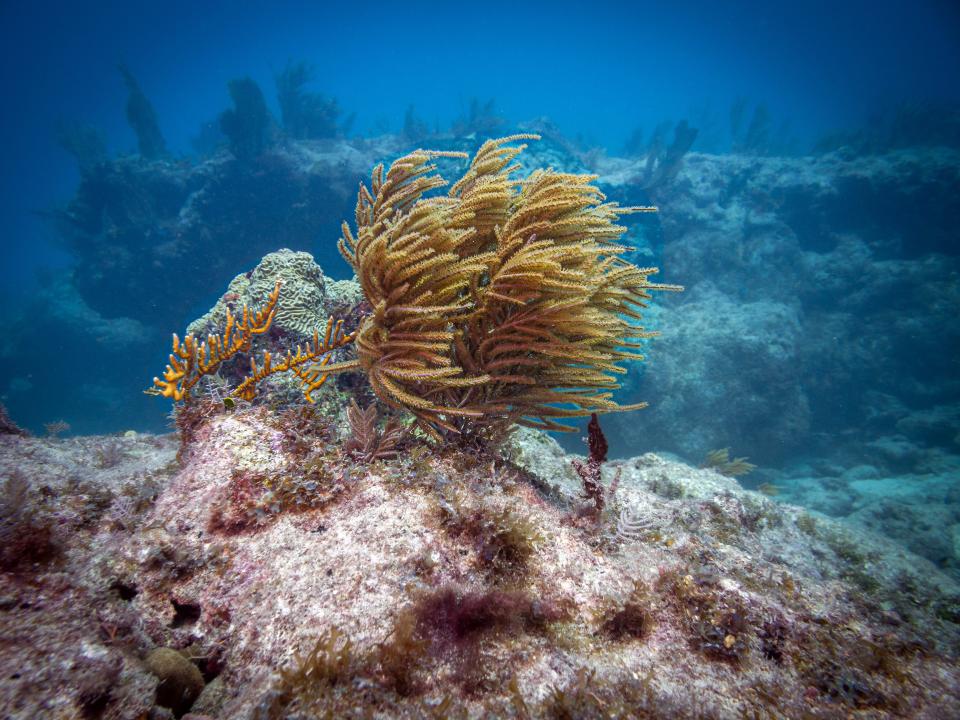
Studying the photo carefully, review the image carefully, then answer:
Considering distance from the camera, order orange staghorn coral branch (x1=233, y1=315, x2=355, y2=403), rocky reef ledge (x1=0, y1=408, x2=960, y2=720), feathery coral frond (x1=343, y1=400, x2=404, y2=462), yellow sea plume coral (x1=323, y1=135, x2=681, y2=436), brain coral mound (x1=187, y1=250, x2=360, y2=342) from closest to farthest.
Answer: rocky reef ledge (x1=0, y1=408, x2=960, y2=720) < yellow sea plume coral (x1=323, y1=135, x2=681, y2=436) < feathery coral frond (x1=343, y1=400, x2=404, y2=462) < orange staghorn coral branch (x1=233, y1=315, x2=355, y2=403) < brain coral mound (x1=187, y1=250, x2=360, y2=342)

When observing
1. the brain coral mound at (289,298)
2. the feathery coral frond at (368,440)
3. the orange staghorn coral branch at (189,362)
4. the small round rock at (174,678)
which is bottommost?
the small round rock at (174,678)

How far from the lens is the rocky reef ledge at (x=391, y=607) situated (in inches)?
64.1

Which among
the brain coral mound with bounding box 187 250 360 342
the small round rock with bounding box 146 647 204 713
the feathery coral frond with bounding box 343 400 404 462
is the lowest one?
the small round rock with bounding box 146 647 204 713

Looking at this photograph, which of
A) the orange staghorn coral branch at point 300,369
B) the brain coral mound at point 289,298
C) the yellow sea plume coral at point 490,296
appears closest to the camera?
the yellow sea plume coral at point 490,296

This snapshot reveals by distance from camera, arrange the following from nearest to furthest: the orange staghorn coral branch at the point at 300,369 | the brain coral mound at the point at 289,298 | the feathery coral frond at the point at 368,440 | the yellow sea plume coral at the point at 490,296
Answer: the yellow sea plume coral at the point at 490,296 → the feathery coral frond at the point at 368,440 → the orange staghorn coral branch at the point at 300,369 → the brain coral mound at the point at 289,298

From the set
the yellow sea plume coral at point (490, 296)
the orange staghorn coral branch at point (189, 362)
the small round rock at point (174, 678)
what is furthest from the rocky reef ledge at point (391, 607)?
the yellow sea plume coral at point (490, 296)

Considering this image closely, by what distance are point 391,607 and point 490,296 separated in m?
1.86

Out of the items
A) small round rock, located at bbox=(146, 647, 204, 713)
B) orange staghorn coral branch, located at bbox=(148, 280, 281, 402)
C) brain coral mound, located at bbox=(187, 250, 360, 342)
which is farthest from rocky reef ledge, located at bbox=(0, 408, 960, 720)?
brain coral mound, located at bbox=(187, 250, 360, 342)

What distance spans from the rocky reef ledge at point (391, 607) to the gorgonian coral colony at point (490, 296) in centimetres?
57

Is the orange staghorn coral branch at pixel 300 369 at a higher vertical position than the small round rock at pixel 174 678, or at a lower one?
higher

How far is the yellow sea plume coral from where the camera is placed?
8.18 ft

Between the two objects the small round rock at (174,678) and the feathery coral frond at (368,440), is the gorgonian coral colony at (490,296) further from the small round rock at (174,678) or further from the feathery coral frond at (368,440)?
the small round rock at (174,678)

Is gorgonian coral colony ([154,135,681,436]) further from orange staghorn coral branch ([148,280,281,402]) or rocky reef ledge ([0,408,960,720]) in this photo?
orange staghorn coral branch ([148,280,281,402])

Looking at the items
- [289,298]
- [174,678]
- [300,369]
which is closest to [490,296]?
[300,369]
